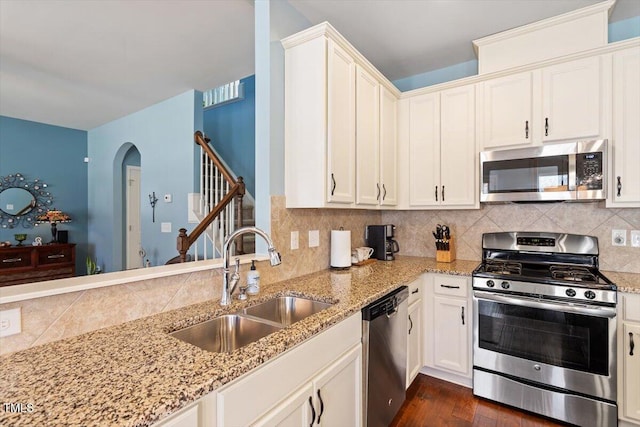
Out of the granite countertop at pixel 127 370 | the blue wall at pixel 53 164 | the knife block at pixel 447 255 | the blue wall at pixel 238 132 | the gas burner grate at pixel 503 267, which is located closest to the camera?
the granite countertop at pixel 127 370

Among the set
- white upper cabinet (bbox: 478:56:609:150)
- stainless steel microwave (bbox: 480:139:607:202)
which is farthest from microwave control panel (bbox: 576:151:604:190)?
white upper cabinet (bbox: 478:56:609:150)

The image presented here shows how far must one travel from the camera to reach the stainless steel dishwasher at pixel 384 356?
163 cm

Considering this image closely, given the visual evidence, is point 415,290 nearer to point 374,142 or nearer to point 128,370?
A: point 374,142

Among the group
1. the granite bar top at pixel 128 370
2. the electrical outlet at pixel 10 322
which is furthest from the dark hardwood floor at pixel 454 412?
the electrical outlet at pixel 10 322

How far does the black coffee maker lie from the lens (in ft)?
9.32

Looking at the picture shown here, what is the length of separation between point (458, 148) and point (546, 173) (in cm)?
67

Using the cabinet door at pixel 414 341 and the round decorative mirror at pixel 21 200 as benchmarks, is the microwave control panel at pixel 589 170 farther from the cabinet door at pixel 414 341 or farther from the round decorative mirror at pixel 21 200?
the round decorative mirror at pixel 21 200

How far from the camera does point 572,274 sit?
6.93ft

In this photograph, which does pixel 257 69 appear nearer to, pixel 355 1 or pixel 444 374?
pixel 355 1

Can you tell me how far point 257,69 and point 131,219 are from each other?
15.1 feet

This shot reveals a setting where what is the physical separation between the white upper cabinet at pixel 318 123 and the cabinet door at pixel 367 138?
4.9 inches

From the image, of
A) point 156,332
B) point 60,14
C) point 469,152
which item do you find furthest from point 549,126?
point 60,14

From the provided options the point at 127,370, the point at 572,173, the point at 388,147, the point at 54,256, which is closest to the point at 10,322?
the point at 127,370

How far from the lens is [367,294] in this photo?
169cm
